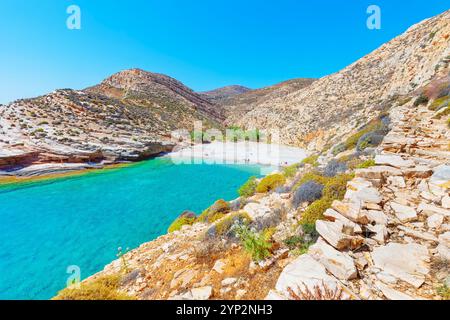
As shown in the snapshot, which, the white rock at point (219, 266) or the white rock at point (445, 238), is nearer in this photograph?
the white rock at point (445, 238)

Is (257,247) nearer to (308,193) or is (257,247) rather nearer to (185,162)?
(308,193)

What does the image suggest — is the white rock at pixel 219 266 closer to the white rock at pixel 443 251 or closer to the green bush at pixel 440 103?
the white rock at pixel 443 251

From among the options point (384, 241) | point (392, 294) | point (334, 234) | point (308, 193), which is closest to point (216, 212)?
point (308, 193)

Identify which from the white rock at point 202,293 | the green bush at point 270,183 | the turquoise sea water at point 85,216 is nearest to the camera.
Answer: the white rock at point 202,293

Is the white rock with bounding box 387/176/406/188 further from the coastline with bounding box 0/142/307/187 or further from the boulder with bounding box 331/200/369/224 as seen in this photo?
the coastline with bounding box 0/142/307/187

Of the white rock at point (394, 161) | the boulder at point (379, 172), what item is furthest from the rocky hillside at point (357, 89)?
the boulder at point (379, 172)
